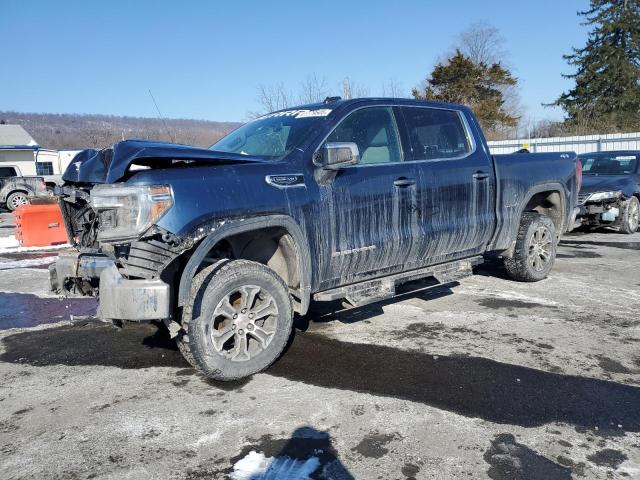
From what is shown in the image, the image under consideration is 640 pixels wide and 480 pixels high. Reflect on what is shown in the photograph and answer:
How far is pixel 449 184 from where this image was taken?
201 inches

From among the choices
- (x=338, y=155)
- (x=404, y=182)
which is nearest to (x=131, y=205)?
(x=338, y=155)

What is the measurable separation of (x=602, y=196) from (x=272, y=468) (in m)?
9.81

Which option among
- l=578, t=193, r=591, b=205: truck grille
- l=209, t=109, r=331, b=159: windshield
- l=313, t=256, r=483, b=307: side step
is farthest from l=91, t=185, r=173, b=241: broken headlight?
l=578, t=193, r=591, b=205: truck grille

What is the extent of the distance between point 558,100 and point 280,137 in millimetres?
41363

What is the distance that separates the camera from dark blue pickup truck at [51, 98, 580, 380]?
3.49 metres

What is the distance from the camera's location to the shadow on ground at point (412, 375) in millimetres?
3338

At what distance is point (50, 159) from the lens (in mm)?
41344

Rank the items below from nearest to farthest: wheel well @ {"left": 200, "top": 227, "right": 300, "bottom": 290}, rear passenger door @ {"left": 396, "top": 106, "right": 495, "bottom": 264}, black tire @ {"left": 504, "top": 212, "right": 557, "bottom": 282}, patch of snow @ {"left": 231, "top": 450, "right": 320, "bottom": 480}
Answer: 1. patch of snow @ {"left": 231, "top": 450, "right": 320, "bottom": 480}
2. wheel well @ {"left": 200, "top": 227, "right": 300, "bottom": 290}
3. rear passenger door @ {"left": 396, "top": 106, "right": 495, "bottom": 264}
4. black tire @ {"left": 504, "top": 212, "right": 557, "bottom": 282}

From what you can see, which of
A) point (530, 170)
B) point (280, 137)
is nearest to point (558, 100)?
point (530, 170)

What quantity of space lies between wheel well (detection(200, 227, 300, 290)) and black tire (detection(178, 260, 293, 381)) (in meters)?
0.23

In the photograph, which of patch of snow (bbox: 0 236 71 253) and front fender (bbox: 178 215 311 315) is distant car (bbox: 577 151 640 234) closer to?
front fender (bbox: 178 215 311 315)

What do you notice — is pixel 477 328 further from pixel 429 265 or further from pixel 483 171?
pixel 483 171

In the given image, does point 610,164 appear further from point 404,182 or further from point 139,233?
point 139,233

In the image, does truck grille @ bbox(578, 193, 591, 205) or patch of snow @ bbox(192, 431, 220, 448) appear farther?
A: truck grille @ bbox(578, 193, 591, 205)
